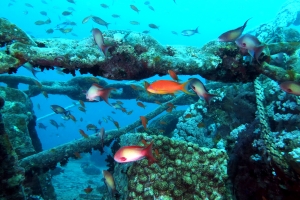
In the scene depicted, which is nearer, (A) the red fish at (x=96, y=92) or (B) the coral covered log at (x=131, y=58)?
(B) the coral covered log at (x=131, y=58)

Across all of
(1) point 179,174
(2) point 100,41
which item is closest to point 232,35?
(2) point 100,41

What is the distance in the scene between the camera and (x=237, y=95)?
727cm

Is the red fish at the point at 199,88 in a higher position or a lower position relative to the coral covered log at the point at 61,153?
higher

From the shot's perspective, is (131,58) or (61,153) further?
(61,153)

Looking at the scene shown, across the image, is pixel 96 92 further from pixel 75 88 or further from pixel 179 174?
pixel 75 88

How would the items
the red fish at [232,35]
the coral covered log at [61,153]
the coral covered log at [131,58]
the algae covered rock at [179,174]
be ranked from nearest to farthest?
the coral covered log at [131,58] < the algae covered rock at [179,174] < the red fish at [232,35] < the coral covered log at [61,153]

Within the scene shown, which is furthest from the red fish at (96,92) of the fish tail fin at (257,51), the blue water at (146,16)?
the blue water at (146,16)

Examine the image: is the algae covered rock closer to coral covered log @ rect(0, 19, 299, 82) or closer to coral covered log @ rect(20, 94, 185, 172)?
coral covered log @ rect(0, 19, 299, 82)

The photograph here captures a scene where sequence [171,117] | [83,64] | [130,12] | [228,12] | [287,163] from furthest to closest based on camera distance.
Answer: [130,12] → [228,12] → [171,117] → [83,64] → [287,163]

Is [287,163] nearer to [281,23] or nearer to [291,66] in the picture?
[291,66]

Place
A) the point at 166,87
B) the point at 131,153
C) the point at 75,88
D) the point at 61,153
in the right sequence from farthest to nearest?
1. the point at 75,88
2. the point at 61,153
3. the point at 166,87
4. the point at 131,153

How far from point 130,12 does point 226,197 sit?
118 meters

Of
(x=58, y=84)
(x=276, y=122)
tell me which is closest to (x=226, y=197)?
(x=276, y=122)

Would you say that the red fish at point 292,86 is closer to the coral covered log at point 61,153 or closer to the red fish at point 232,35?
the red fish at point 232,35
